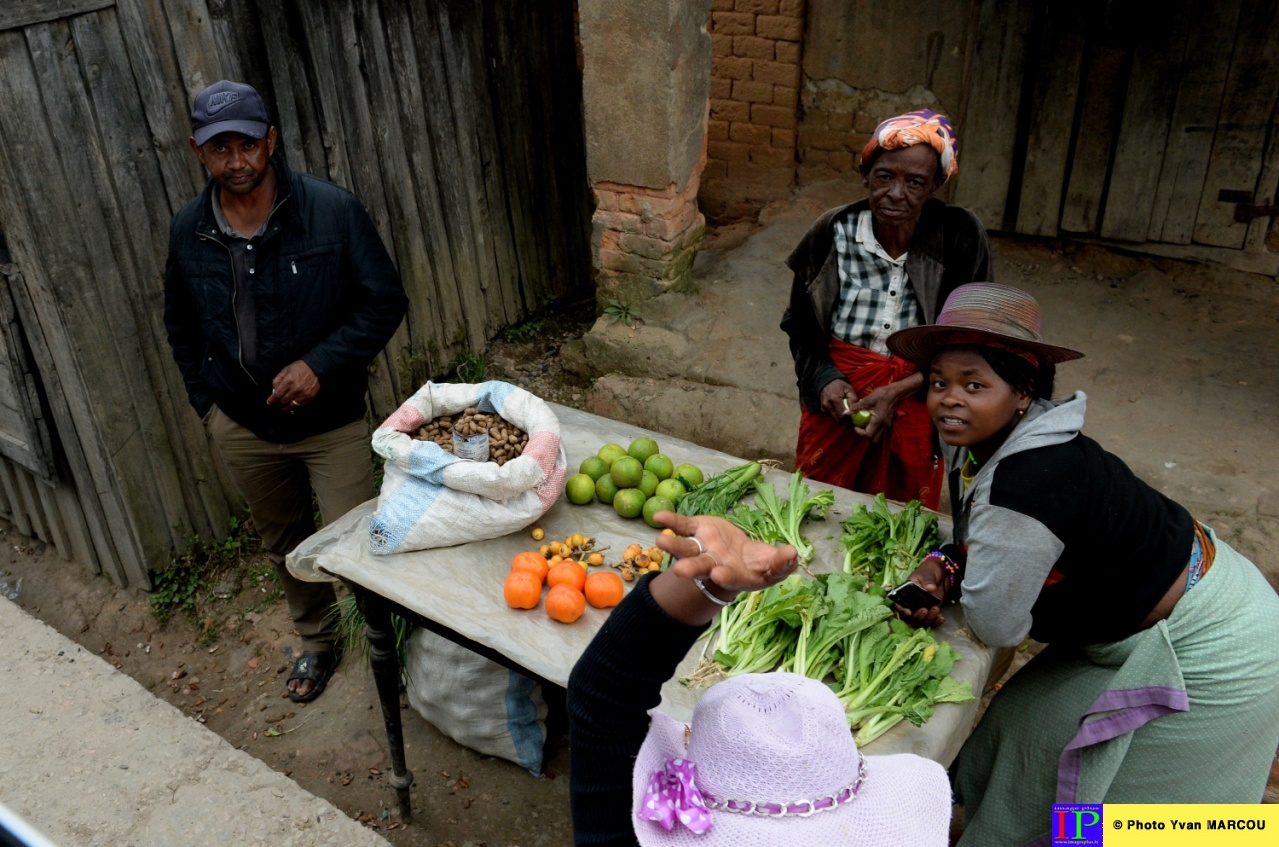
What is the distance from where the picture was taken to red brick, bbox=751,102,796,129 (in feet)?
23.7

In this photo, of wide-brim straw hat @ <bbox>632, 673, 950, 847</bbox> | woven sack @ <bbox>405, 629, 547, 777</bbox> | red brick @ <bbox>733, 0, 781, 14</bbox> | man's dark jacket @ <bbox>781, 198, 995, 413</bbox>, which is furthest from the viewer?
red brick @ <bbox>733, 0, 781, 14</bbox>

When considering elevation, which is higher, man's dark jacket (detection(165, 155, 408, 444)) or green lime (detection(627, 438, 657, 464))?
man's dark jacket (detection(165, 155, 408, 444))

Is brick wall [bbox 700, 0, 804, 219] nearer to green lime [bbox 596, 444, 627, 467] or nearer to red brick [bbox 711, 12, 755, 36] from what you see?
red brick [bbox 711, 12, 755, 36]

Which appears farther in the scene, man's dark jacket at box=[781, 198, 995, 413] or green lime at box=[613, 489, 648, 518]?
man's dark jacket at box=[781, 198, 995, 413]

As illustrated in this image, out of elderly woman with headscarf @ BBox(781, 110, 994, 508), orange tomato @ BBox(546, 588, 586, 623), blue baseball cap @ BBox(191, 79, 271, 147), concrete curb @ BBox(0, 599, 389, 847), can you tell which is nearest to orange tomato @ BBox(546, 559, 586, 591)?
orange tomato @ BBox(546, 588, 586, 623)

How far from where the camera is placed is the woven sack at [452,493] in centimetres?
323

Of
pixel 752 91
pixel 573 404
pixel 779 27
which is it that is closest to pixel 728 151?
pixel 752 91

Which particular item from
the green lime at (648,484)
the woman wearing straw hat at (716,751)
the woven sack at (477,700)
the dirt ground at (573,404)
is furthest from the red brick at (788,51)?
the woman wearing straw hat at (716,751)

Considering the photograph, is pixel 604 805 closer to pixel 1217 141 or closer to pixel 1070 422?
pixel 1070 422

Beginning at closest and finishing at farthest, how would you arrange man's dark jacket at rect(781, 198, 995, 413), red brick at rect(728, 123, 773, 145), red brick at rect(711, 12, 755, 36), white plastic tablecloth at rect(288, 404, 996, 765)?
white plastic tablecloth at rect(288, 404, 996, 765) → man's dark jacket at rect(781, 198, 995, 413) → red brick at rect(711, 12, 755, 36) → red brick at rect(728, 123, 773, 145)

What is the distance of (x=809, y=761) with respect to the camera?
5.19 ft

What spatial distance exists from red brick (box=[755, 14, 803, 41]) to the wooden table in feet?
13.7

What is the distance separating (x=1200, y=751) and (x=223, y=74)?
15.3ft

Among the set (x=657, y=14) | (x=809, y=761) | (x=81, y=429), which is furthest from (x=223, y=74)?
(x=809, y=761)
